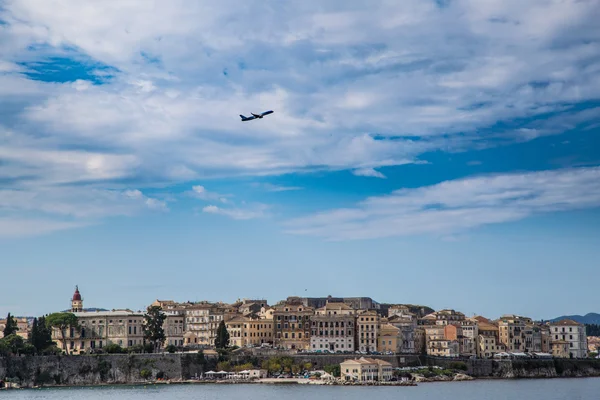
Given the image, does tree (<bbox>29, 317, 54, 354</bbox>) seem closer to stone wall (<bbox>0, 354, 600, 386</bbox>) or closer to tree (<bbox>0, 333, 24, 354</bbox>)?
tree (<bbox>0, 333, 24, 354</bbox>)

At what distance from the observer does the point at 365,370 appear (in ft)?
322

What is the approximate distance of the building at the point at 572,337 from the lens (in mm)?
131500

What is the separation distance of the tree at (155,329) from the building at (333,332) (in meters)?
17.4

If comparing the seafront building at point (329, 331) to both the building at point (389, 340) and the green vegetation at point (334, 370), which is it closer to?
the building at point (389, 340)

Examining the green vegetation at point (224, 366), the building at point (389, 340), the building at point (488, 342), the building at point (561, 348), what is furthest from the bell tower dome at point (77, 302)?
the building at point (561, 348)

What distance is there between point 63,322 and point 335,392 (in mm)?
40976

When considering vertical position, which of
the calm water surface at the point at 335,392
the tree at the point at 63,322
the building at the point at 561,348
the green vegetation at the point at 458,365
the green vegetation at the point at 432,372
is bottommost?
the calm water surface at the point at 335,392

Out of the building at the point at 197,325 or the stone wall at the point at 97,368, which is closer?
the stone wall at the point at 97,368

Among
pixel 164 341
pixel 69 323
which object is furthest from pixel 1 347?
pixel 164 341

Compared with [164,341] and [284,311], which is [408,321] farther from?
[164,341]

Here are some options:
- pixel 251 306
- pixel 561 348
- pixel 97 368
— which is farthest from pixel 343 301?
pixel 97 368

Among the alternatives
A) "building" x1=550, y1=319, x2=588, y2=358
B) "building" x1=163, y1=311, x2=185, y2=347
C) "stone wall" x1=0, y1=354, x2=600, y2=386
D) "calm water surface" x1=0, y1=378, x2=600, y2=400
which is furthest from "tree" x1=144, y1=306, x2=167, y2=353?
"building" x1=550, y1=319, x2=588, y2=358

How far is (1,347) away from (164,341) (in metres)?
20.4

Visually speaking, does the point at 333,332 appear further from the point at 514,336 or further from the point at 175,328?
the point at 514,336
